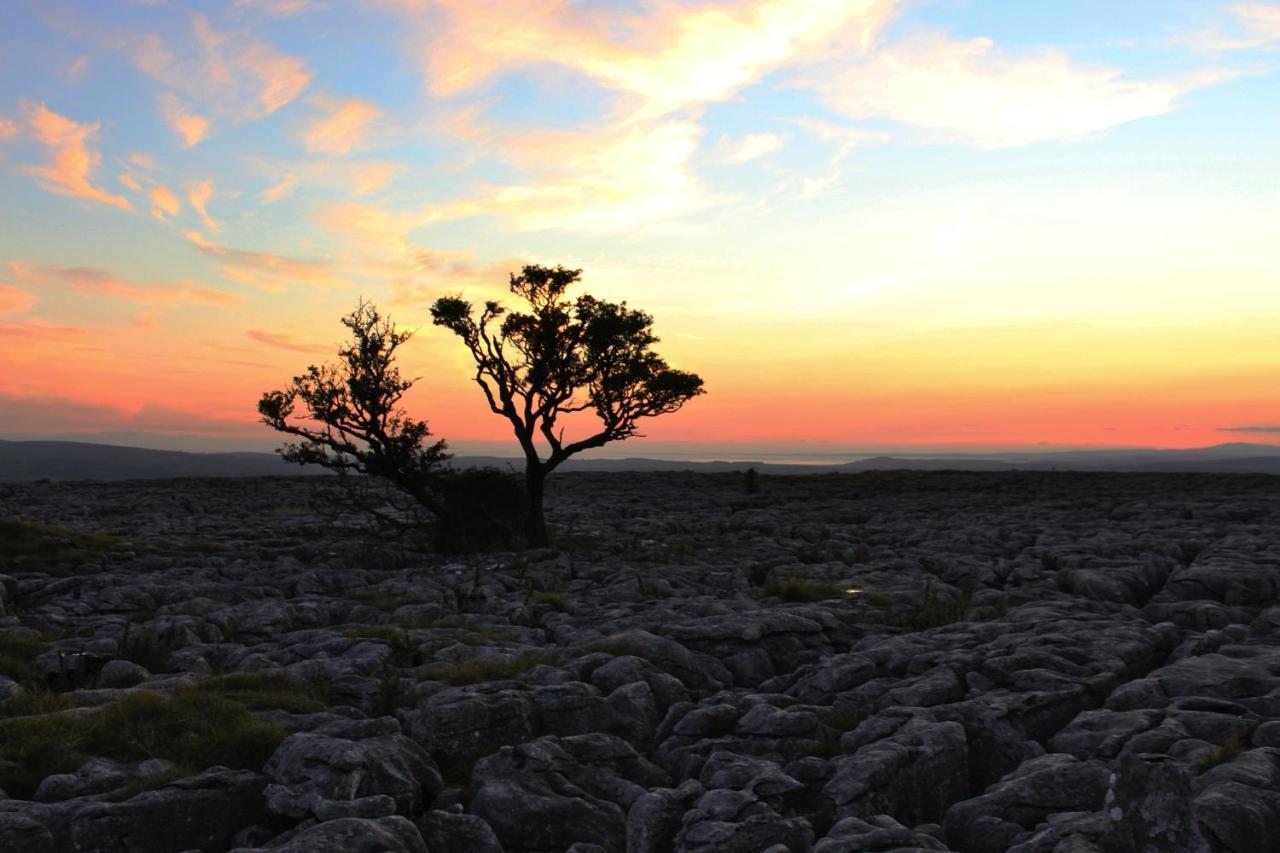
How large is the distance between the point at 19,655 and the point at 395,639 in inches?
245

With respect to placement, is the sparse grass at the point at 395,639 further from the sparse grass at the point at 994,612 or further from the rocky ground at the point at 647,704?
the sparse grass at the point at 994,612

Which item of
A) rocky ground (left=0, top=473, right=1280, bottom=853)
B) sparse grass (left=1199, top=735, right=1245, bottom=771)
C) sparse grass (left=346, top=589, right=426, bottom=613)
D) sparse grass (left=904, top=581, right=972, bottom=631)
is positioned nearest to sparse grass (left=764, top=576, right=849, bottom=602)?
rocky ground (left=0, top=473, right=1280, bottom=853)

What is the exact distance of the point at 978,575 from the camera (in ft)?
78.6

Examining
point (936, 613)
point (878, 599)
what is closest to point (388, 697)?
point (936, 613)

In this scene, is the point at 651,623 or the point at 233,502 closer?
the point at 651,623

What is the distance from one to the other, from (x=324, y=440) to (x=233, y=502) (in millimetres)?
29873

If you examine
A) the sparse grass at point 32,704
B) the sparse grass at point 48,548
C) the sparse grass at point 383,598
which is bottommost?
the sparse grass at point 383,598

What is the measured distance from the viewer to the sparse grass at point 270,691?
12.1 m

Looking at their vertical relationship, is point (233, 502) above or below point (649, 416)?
below

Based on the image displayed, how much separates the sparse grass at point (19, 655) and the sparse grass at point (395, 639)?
5129 mm

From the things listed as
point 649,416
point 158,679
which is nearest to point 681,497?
point 649,416

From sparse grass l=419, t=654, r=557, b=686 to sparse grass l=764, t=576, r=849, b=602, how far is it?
871 cm

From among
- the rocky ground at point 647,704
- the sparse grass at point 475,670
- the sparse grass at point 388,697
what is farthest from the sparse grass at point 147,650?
the sparse grass at point 475,670

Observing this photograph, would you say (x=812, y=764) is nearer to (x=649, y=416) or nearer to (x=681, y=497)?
(x=649, y=416)
